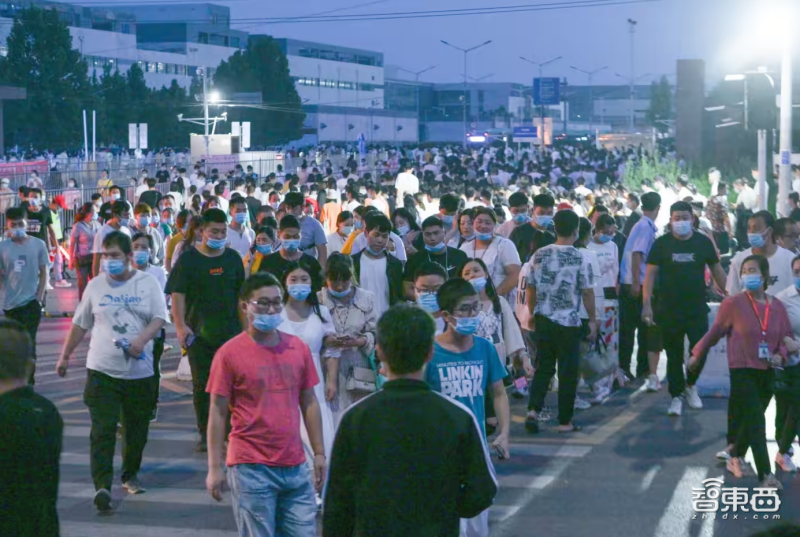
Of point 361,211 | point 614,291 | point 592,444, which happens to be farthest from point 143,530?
point 361,211

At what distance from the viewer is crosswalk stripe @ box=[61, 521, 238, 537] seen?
8161 millimetres

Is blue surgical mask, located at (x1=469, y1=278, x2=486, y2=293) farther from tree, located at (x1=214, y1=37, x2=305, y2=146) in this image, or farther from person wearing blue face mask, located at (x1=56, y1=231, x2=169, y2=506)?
tree, located at (x1=214, y1=37, x2=305, y2=146)

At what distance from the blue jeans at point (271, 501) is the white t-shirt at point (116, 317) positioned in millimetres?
2803

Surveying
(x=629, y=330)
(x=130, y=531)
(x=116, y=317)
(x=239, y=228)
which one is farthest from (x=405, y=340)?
(x=239, y=228)

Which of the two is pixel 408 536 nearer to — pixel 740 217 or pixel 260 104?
pixel 740 217

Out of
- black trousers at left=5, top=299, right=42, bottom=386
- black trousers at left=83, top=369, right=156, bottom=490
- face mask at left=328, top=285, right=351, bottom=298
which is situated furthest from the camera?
black trousers at left=5, top=299, right=42, bottom=386

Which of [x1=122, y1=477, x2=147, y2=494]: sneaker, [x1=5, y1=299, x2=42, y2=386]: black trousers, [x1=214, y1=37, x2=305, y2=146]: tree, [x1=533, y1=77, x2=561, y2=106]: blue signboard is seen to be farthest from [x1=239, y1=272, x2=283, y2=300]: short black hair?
[x1=214, y1=37, x2=305, y2=146]: tree

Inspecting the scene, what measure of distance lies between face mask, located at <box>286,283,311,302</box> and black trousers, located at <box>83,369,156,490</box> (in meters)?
1.66

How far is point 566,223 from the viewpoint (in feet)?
36.4

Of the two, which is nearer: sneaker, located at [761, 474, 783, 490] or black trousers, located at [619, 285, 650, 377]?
sneaker, located at [761, 474, 783, 490]

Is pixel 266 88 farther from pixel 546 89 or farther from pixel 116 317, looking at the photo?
pixel 116 317

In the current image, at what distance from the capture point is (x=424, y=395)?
4496 mm

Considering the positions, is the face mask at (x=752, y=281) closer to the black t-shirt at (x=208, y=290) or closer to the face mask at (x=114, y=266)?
the black t-shirt at (x=208, y=290)

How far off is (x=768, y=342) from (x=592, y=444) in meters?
2.28
